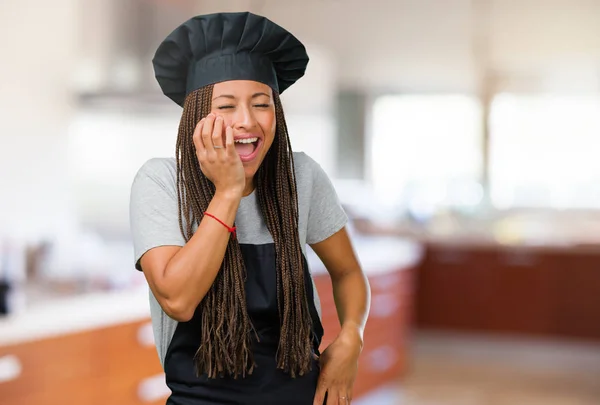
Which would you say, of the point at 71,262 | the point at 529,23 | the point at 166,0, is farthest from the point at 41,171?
the point at 529,23

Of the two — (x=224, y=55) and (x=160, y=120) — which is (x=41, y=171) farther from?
(x=224, y=55)

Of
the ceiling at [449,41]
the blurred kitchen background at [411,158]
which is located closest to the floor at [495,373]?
the blurred kitchen background at [411,158]

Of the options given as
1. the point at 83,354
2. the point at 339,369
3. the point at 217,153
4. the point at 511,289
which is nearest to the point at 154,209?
the point at 217,153

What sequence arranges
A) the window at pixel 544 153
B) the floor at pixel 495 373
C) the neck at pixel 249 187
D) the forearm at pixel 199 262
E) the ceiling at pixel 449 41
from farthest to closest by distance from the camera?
1. the window at pixel 544 153
2. the ceiling at pixel 449 41
3. the floor at pixel 495 373
4. the neck at pixel 249 187
5. the forearm at pixel 199 262

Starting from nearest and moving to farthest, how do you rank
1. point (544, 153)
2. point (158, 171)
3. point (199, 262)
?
point (199, 262) → point (158, 171) → point (544, 153)

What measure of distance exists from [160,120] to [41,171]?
1.12 meters

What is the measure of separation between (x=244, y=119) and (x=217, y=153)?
0.07 metres

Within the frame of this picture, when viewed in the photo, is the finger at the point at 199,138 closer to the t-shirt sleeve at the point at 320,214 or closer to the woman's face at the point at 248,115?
the woman's face at the point at 248,115

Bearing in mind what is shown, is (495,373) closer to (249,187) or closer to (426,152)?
(426,152)

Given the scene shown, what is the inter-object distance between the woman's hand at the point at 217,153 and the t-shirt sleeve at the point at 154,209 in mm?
85

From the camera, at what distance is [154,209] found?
1.14m

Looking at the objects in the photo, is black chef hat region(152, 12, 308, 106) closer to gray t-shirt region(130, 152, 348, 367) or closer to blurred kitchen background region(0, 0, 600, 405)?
gray t-shirt region(130, 152, 348, 367)

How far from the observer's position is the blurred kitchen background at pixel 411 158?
150 inches

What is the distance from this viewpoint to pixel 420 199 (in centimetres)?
682
